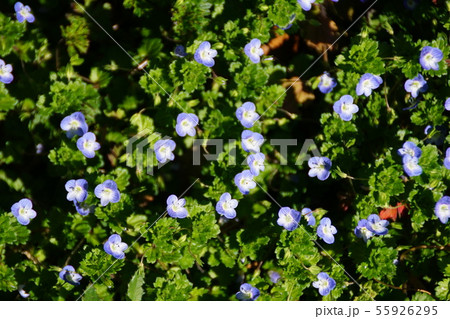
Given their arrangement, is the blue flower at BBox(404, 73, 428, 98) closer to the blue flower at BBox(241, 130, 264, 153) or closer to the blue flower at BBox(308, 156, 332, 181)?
the blue flower at BBox(308, 156, 332, 181)

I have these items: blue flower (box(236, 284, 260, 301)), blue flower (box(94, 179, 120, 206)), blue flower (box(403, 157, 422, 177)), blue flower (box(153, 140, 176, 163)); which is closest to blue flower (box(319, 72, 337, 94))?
blue flower (box(403, 157, 422, 177))

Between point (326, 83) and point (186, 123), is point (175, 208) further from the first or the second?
point (326, 83)

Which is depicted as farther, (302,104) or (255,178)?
(302,104)

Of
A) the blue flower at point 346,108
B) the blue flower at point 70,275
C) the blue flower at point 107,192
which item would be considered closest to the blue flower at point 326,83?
the blue flower at point 346,108

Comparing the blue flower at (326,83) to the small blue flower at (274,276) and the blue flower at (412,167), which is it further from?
the small blue flower at (274,276)

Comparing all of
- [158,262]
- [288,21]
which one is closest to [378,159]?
[288,21]

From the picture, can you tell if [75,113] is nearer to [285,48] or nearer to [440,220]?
[285,48]
